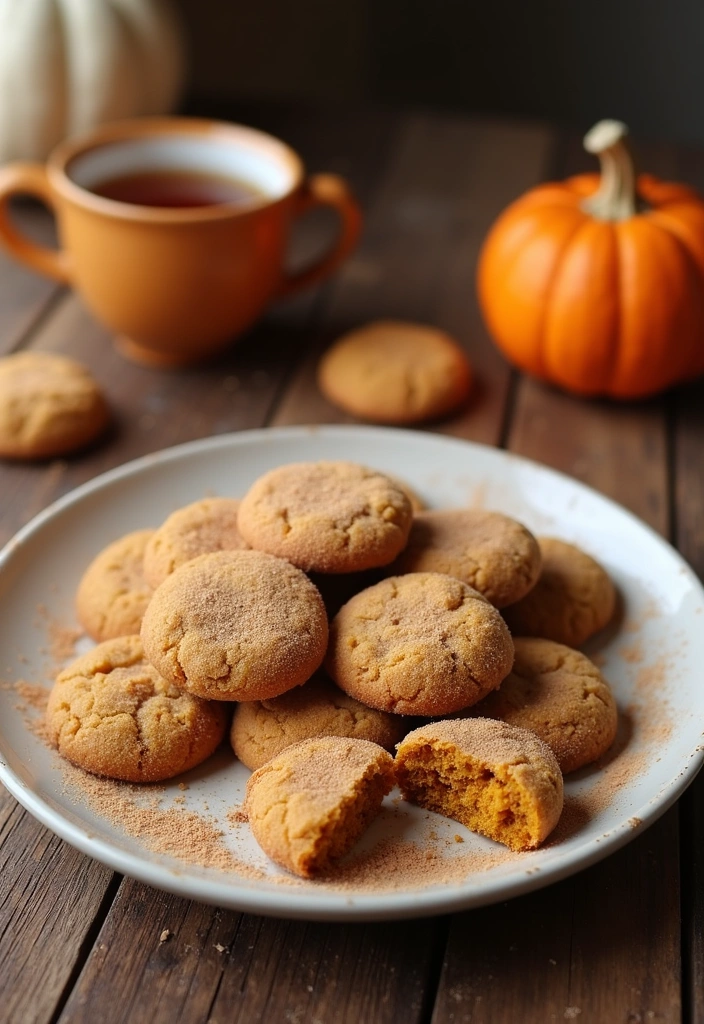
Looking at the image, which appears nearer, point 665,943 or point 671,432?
point 665,943

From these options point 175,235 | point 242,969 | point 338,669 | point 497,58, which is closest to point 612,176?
point 175,235

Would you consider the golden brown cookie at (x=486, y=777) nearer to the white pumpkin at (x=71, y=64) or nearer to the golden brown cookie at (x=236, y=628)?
the golden brown cookie at (x=236, y=628)

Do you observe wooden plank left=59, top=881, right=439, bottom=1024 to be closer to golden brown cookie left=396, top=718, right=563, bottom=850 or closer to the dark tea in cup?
golden brown cookie left=396, top=718, right=563, bottom=850

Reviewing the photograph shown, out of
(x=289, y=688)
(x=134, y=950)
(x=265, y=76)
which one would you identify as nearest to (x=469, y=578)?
(x=289, y=688)

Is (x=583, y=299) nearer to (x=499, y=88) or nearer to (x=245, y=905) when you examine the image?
(x=245, y=905)

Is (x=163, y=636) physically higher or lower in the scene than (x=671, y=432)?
higher

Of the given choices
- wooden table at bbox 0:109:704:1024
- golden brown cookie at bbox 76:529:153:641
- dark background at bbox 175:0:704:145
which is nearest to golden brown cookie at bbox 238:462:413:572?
golden brown cookie at bbox 76:529:153:641

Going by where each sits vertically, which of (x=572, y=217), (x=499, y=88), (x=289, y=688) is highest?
(x=572, y=217)
